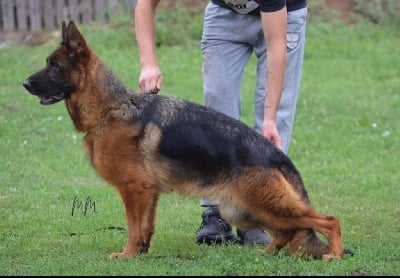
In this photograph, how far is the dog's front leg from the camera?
6051 mm

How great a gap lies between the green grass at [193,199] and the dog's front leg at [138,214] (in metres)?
0.14

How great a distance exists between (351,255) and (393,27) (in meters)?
11.6

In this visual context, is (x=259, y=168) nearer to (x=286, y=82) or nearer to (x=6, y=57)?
(x=286, y=82)

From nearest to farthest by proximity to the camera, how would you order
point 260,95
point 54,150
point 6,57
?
point 260,95 < point 54,150 < point 6,57

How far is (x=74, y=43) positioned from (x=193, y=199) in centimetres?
176

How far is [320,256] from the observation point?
6.07 metres

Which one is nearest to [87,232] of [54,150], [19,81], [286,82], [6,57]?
[286,82]

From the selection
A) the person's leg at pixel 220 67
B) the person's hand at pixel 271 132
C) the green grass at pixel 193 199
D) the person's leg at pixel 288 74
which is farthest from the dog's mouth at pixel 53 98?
the person's leg at pixel 288 74

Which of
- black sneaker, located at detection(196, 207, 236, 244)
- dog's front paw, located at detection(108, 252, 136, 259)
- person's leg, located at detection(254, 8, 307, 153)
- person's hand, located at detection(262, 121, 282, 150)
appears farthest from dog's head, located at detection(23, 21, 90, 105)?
black sneaker, located at detection(196, 207, 236, 244)

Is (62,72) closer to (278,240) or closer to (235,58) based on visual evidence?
(235,58)

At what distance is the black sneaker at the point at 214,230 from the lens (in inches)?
268

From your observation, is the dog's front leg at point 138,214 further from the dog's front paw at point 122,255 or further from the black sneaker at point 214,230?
the black sneaker at point 214,230

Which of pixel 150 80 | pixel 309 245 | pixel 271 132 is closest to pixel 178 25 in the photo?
pixel 150 80

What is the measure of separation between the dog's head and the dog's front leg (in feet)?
2.53
